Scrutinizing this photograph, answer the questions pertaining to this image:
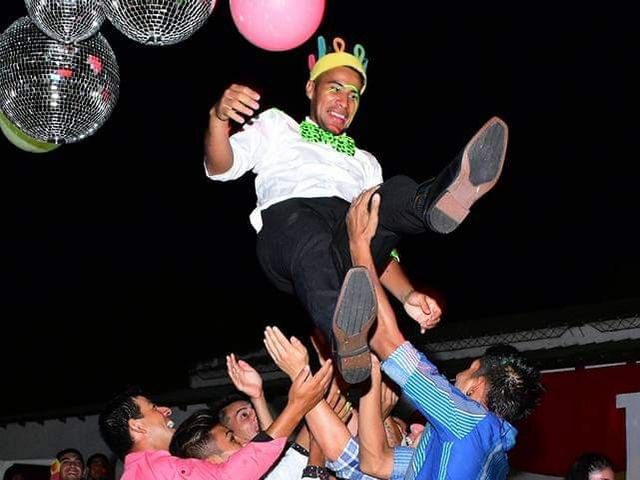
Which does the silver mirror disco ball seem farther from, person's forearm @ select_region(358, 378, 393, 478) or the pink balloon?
person's forearm @ select_region(358, 378, 393, 478)

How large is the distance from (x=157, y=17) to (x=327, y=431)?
4.70ft

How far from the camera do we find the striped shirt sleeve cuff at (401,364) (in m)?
2.70

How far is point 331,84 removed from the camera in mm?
3418

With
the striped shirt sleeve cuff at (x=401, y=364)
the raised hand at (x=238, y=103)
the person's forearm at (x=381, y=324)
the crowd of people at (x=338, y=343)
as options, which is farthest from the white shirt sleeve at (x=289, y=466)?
the raised hand at (x=238, y=103)

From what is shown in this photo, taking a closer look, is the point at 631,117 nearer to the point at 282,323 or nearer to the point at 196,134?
the point at 196,134

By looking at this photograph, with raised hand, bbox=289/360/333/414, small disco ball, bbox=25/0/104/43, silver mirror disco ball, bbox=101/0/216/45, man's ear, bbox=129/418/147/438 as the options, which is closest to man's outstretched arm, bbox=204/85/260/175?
Result: silver mirror disco ball, bbox=101/0/216/45

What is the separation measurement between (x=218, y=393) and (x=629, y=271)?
3.82 m

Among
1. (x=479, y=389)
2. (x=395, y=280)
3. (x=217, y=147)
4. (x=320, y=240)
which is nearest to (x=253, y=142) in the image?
(x=217, y=147)

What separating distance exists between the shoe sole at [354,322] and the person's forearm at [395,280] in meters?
0.75

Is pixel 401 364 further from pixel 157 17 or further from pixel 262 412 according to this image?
pixel 157 17

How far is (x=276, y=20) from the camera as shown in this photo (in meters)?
3.33

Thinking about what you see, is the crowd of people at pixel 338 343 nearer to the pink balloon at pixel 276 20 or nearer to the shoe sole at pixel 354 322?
the shoe sole at pixel 354 322

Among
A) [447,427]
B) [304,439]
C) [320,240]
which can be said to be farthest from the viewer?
[304,439]

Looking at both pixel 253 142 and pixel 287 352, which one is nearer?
pixel 287 352
